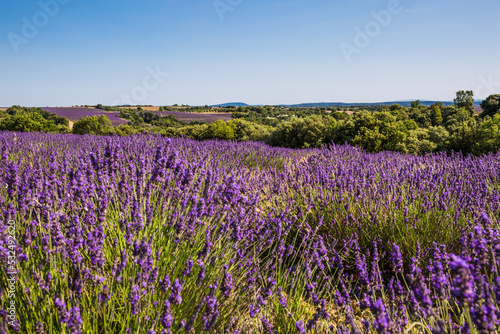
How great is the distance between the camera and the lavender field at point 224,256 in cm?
115

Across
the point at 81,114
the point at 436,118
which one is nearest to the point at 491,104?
the point at 436,118

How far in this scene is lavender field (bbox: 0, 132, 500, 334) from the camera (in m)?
1.15

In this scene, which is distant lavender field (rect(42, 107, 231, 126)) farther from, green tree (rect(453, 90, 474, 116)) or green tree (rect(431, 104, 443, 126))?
green tree (rect(453, 90, 474, 116))

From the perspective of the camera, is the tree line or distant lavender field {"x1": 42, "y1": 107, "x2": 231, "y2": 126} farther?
distant lavender field {"x1": 42, "y1": 107, "x2": 231, "y2": 126}

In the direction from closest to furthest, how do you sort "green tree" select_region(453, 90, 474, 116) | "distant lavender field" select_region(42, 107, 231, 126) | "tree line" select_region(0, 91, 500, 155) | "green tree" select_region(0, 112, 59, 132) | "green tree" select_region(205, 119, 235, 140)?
"tree line" select_region(0, 91, 500, 155) → "green tree" select_region(205, 119, 235, 140) → "green tree" select_region(0, 112, 59, 132) → "distant lavender field" select_region(42, 107, 231, 126) → "green tree" select_region(453, 90, 474, 116)

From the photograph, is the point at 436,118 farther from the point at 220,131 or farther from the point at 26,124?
the point at 26,124

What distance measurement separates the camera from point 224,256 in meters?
1.76

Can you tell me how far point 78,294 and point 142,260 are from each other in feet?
1.01

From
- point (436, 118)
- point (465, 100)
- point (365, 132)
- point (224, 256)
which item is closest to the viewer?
point (224, 256)

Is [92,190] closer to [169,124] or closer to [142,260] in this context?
[142,260]

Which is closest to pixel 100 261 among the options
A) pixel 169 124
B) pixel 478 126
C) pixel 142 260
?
pixel 142 260

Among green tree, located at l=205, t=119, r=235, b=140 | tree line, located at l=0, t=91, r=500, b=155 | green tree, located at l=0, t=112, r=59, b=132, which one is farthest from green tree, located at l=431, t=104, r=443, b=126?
green tree, located at l=0, t=112, r=59, b=132

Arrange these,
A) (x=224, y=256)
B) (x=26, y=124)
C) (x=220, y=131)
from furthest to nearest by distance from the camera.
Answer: (x=26, y=124) < (x=220, y=131) < (x=224, y=256)

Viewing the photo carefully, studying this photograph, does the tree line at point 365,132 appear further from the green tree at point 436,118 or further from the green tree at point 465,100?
the green tree at point 465,100
